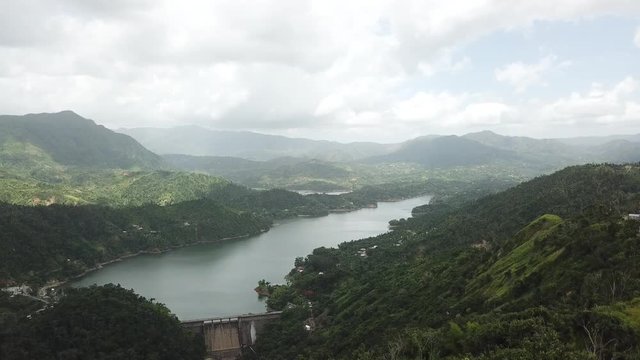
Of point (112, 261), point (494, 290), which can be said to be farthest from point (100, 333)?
point (112, 261)

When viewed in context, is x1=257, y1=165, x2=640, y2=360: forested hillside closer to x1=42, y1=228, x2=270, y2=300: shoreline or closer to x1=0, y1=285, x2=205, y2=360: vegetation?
x1=0, y1=285, x2=205, y2=360: vegetation

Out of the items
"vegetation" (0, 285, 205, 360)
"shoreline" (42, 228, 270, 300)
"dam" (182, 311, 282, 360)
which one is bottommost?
"dam" (182, 311, 282, 360)

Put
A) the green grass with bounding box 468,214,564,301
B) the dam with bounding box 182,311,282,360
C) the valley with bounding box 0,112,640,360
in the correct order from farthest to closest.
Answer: the dam with bounding box 182,311,282,360 < the green grass with bounding box 468,214,564,301 < the valley with bounding box 0,112,640,360

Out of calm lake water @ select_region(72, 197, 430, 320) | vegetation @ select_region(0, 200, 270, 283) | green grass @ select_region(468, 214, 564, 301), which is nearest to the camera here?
green grass @ select_region(468, 214, 564, 301)

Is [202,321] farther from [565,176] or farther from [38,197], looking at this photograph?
[38,197]

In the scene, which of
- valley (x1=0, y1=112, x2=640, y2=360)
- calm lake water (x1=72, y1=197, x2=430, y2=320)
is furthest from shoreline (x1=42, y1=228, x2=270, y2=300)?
calm lake water (x1=72, y1=197, x2=430, y2=320)

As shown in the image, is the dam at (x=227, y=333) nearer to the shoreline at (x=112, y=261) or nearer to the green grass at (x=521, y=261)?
the green grass at (x=521, y=261)

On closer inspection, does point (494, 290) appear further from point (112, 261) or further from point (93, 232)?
point (93, 232)

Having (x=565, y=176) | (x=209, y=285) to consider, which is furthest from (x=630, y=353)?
(x=565, y=176)

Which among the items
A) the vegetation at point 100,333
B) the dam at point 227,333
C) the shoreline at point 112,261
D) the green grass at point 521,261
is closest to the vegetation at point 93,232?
the shoreline at point 112,261
